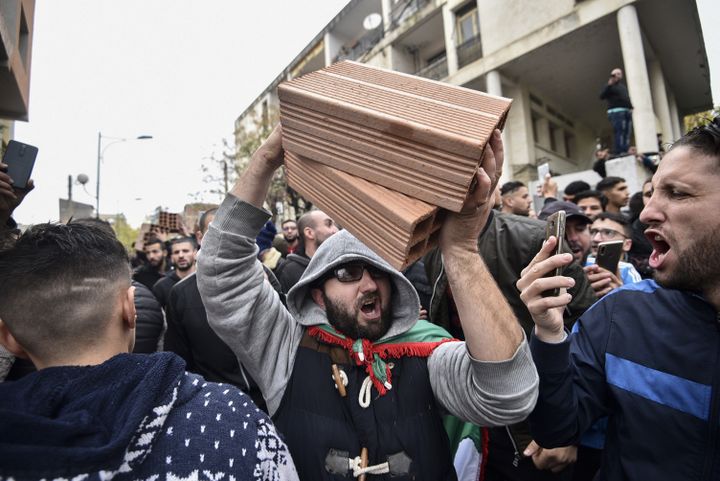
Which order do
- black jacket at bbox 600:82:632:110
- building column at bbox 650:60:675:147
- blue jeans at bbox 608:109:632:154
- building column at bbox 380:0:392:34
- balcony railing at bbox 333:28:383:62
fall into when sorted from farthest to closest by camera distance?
balcony railing at bbox 333:28:383:62 → building column at bbox 380:0:392:34 → building column at bbox 650:60:675:147 → blue jeans at bbox 608:109:632:154 → black jacket at bbox 600:82:632:110

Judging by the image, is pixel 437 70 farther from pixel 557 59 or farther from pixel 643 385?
pixel 643 385

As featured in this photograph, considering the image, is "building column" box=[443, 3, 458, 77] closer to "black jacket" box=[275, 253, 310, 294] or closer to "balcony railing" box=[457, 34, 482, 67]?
"balcony railing" box=[457, 34, 482, 67]

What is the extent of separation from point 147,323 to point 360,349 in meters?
1.86

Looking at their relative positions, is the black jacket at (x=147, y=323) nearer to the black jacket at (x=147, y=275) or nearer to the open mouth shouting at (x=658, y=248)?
the open mouth shouting at (x=658, y=248)

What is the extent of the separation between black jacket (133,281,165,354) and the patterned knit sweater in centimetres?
184

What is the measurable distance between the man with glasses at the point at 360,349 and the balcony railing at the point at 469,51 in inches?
678

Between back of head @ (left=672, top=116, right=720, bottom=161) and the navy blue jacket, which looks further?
back of head @ (left=672, top=116, right=720, bottom=161)

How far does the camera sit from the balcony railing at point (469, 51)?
16.8m

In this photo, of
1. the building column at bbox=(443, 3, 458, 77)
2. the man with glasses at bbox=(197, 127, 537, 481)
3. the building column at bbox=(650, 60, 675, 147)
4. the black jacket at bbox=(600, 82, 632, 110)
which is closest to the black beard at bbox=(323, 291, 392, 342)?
the man with glasses at bbox=(197, 127, 537, 481)

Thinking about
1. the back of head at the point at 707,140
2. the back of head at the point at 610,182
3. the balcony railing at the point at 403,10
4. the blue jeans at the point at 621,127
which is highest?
the balcony railing at the point at 403,10

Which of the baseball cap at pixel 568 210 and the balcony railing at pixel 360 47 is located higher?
the balcony railing at pixel 360 47

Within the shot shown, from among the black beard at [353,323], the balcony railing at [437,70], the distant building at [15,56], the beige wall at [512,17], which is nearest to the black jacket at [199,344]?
the black beard at [353,323]

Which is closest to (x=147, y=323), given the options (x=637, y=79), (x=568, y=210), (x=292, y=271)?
(x=292, y=271)

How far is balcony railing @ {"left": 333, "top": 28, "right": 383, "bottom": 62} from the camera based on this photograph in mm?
23453
